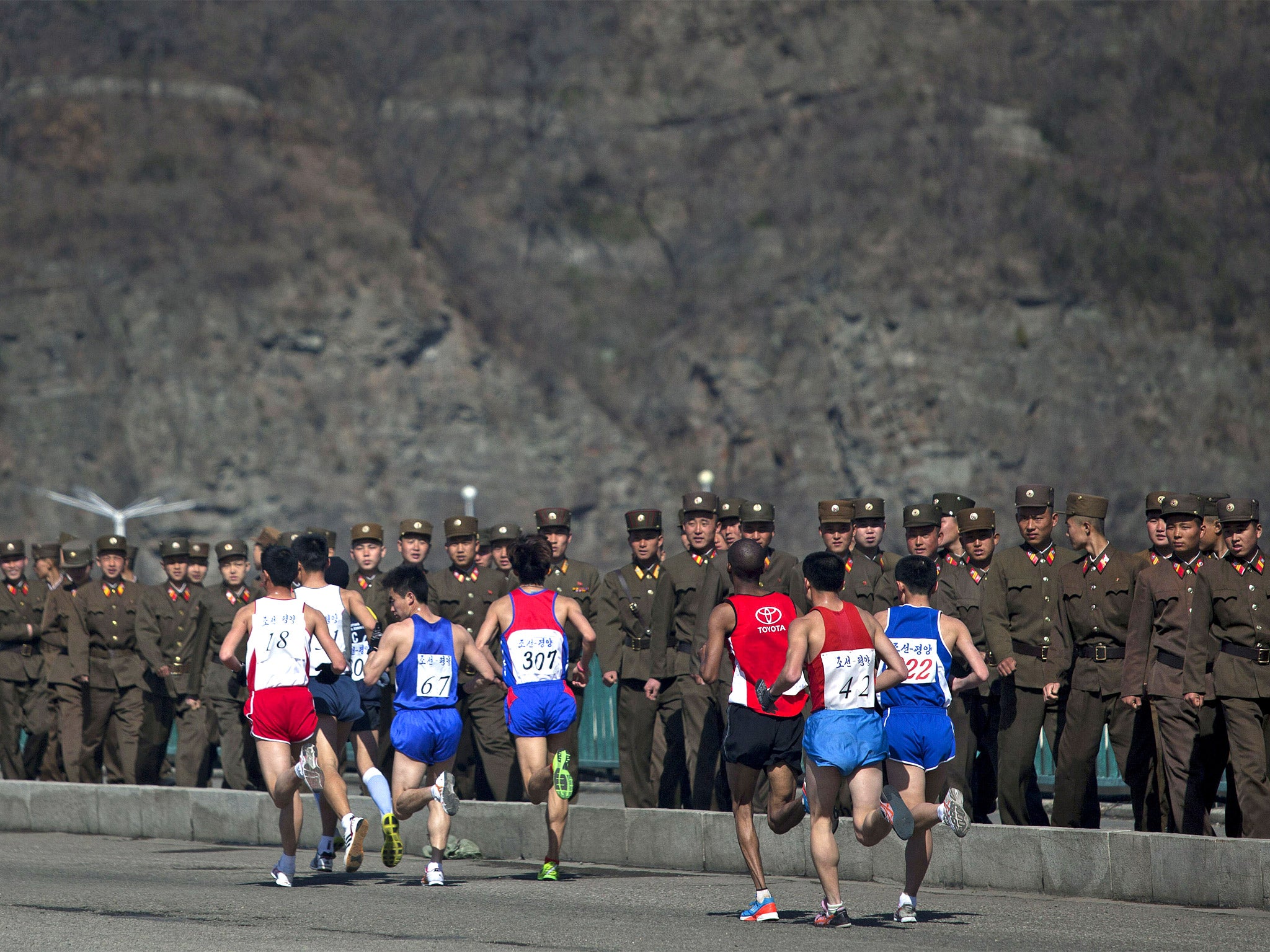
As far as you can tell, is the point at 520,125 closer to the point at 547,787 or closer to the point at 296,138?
the point at 296,138

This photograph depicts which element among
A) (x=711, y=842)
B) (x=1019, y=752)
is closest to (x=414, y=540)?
(x=711, y=842)

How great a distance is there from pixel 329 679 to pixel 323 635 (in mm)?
334

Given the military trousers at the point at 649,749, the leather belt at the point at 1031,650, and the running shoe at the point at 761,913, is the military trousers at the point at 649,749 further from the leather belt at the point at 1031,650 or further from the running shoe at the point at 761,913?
the running shoe at the point at 761,913

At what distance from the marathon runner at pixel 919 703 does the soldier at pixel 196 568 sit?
885 centimetres

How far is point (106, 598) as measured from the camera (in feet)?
57.1

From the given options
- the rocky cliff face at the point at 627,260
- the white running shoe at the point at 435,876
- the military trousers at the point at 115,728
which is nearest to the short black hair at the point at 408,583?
the white running shoe at the point at 435,876

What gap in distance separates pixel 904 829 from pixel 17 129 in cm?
7514

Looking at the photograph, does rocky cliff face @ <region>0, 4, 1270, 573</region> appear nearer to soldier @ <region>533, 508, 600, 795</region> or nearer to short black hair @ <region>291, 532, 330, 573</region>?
soldier @ <region>533, 508, 600, 795</region>

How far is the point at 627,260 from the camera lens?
85.4 meters

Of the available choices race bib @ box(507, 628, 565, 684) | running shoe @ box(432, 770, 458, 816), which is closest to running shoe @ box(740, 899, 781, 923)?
running shoe @ box(432, 770, 458, 816)

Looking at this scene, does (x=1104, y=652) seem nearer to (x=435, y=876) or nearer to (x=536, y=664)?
(x=536, y=664)

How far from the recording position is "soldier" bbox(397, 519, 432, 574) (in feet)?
49.0

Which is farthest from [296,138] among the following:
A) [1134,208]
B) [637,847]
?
[637,847]

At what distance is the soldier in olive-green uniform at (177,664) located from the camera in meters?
16.7
